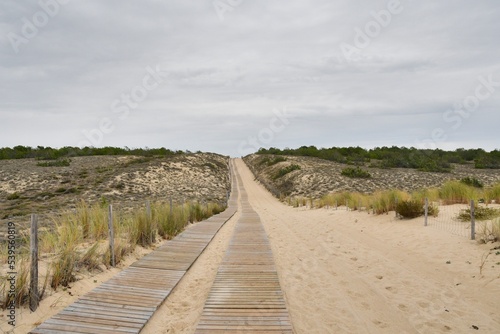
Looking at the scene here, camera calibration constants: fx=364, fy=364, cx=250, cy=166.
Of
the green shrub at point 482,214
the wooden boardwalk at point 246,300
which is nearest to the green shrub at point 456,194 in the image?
the green shrub at point 482,214

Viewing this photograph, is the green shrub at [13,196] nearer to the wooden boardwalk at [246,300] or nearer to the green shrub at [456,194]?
the wooden boardwalk at [246,300]

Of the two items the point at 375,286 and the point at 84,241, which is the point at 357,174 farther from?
the point at 84,241

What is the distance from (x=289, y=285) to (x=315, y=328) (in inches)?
73.0

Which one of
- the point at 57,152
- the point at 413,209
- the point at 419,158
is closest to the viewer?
the point at 413,209

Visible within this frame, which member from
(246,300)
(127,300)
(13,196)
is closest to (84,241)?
(127,300)

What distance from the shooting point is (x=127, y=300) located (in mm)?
5297

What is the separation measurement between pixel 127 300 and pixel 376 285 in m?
4.31

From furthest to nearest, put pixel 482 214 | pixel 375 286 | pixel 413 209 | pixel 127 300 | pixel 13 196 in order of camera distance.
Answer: pixel 13 196 → pixel 413 209 → pixel 482 214 → pixel 375 286 → pixel 127 300

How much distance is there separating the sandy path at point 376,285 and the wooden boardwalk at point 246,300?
0.78 feet

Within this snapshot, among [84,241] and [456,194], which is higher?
[456,194]

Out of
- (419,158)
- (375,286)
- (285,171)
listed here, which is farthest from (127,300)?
(419,158)

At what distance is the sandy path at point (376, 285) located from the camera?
16.2 feet

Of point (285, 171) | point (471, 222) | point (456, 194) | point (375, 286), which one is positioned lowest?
point (375, 286)

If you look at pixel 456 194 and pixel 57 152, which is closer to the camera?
pixel 456 194
